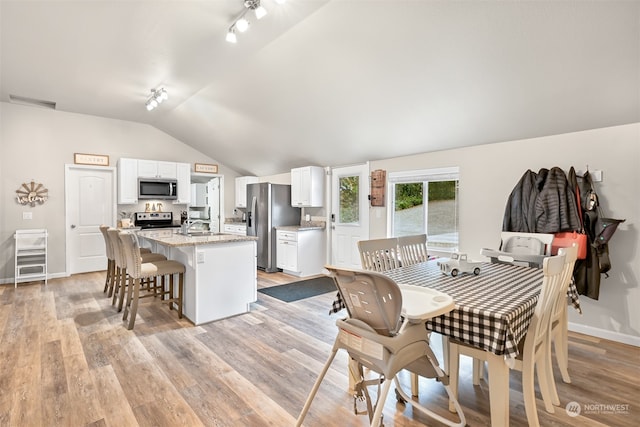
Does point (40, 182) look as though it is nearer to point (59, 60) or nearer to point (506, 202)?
point (59, 60)

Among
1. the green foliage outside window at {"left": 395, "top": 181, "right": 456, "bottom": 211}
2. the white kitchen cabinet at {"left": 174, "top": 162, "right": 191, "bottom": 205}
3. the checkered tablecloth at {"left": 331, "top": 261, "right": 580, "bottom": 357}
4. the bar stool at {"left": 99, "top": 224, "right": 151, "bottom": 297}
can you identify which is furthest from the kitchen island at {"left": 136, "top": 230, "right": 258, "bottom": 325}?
the white kitchen cabinet at {"left": 174, "top": 162, "right": 191, "bottom": 205}

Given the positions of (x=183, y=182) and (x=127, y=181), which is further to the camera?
(x=183, y=182)

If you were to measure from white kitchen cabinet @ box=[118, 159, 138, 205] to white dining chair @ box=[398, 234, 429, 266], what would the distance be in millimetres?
5299

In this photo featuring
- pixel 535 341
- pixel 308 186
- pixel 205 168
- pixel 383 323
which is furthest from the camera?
pixel 205 168

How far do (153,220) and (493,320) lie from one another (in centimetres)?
638

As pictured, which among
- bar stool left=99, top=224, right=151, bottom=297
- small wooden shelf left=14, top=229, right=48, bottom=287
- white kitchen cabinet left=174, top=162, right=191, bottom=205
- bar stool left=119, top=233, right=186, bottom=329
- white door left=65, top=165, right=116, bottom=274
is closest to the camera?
bar stool left=119, top=233, right=186, bottom=329

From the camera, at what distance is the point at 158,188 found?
617cm

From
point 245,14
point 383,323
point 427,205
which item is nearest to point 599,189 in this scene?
point 427,205

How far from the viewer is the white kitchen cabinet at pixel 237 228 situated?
6664mm

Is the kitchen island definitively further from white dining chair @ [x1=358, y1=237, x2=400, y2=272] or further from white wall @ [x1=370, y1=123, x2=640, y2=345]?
white wall @ [x1=370, y1=123, x2=640, y2=345]

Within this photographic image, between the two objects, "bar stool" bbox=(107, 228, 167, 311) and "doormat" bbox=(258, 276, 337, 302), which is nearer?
"bar stool" bbox=(107, 228, 167, 311)

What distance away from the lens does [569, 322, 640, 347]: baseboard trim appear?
288 centimetres

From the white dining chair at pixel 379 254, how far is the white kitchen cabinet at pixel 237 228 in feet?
14.1

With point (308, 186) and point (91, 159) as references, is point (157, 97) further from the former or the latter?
point (308, 186)
